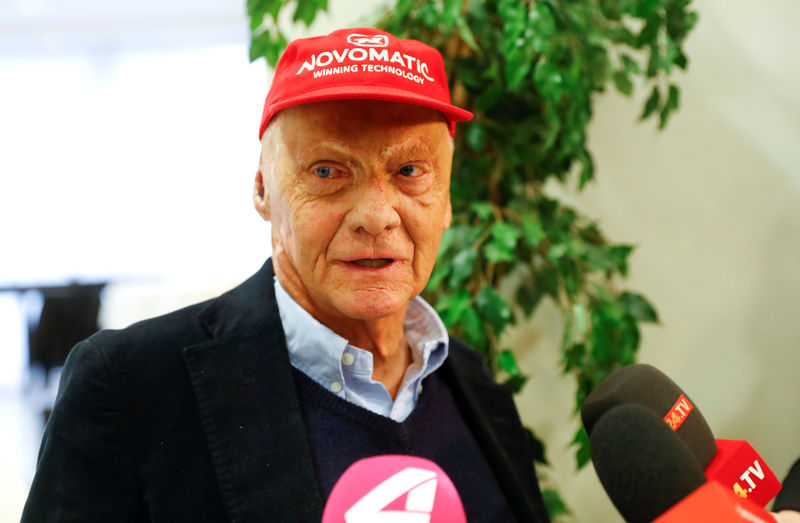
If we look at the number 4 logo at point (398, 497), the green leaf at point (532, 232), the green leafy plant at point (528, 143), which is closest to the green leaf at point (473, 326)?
the green leafy plant at point (528, 143)

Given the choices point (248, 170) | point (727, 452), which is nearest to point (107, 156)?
point (248, 170)

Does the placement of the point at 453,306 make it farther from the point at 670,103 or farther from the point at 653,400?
the point at 653,400

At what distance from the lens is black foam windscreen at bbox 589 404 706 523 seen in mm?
614

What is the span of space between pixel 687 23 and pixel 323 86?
972 millimetres

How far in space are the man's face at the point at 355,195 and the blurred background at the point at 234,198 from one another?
0.79m

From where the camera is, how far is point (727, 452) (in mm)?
729

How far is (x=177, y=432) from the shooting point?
897 millimetres

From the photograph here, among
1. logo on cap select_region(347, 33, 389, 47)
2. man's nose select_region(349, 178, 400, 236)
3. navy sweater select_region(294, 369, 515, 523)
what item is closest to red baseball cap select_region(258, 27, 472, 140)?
logo on cap select_region(347, 33, 389, 47)

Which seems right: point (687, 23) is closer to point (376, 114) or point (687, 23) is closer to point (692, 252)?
point (692, 252)

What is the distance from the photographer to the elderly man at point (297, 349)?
2.85 ft

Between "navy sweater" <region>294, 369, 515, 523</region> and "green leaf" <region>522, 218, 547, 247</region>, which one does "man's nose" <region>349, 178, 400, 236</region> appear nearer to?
"navy sweater" <region>294, 369, 515, 523</region>

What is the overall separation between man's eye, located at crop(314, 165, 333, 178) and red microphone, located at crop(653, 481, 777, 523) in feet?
1.81

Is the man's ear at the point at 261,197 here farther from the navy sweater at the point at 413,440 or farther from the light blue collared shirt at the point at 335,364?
the navy sweater at the point at 413,440

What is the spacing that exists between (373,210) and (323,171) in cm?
8
